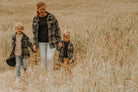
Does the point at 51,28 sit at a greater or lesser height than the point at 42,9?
lesser

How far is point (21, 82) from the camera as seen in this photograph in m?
4.22

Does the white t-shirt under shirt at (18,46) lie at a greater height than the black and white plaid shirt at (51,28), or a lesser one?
lesser

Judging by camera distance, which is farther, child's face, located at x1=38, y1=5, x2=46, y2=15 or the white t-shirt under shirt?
the white t-shirt under shirt

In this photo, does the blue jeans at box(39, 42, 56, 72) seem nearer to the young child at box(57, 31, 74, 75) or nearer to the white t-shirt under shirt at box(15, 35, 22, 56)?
the young child at box(57, 31, 74, 75)

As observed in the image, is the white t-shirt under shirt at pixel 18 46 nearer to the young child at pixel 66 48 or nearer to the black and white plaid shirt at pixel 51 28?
the black and white plaid shirt at pixel 51 28

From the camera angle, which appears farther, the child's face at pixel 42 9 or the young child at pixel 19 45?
the young child at pixel 19 45

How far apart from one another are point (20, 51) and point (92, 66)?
1845mm

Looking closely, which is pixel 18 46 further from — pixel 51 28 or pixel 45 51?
pixel 51 28

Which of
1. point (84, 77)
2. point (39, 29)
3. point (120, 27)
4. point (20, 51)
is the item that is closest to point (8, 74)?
point (20, 51)

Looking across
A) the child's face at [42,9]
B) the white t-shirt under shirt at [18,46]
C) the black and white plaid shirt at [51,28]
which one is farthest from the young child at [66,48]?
the white t-shirt under shirt at [18,46]

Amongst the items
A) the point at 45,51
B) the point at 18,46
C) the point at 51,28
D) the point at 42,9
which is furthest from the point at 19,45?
the point at 42,9

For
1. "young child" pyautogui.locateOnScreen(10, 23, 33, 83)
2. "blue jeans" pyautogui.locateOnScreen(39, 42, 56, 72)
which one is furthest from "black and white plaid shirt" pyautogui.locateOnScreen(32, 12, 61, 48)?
"young child" pyautogui.locateOnScreen(10, 23, 33, 83)

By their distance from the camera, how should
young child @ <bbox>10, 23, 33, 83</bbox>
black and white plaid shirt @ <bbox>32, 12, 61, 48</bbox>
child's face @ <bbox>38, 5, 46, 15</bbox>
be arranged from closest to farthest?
child's face @ <bbox>38, 5, 46, 15</bbox> → black and white plaid shirt @ <bbox>32, 12, 61, 48</bbox> → young child @ <bbox>10, 23, 33, 83</bbox>

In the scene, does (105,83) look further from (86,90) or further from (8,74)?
(8,74)
